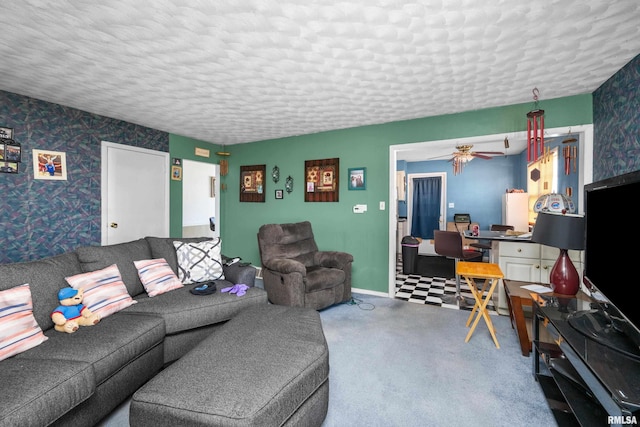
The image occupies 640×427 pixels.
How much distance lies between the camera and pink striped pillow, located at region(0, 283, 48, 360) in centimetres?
145

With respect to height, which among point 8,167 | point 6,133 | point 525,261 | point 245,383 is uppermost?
point 6,133

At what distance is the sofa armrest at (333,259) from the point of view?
3574 mm

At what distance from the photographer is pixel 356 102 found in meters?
3.16

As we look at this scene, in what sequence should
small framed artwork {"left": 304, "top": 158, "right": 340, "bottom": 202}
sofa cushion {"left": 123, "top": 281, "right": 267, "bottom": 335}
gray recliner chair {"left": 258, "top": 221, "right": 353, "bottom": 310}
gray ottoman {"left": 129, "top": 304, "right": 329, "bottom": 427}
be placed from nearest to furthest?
gray ottoman {"left": 129, "top": 304, "right": 329, "bottom": 427} → sofa cushion {"left": 123, "top": 281, "right": 267, "bottom": 335} → gray recliner chair {"left": 258, "top": 221, "right": 353, "bottom": 310} → small framed artwork {"left": 304, "top": 158, "right": 340, "bottom": 202}

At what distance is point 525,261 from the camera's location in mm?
3084

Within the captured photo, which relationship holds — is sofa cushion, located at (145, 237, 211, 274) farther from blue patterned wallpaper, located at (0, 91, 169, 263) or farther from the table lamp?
the table lamp

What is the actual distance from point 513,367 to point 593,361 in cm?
117

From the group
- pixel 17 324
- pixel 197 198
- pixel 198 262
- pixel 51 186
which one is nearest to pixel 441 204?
pixel 197 198

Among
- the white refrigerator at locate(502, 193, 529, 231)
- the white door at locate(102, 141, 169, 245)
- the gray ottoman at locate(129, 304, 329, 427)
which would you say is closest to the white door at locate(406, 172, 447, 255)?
the white refrigerator at locate(502, 193, 529, 231)

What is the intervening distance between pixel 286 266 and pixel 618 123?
3.22 metres

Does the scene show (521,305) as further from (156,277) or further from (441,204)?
(441,204)

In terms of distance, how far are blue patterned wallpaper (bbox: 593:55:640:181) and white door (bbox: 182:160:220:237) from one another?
235 inches

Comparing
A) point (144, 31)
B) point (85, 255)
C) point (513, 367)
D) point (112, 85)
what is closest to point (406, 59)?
point (144, 31)

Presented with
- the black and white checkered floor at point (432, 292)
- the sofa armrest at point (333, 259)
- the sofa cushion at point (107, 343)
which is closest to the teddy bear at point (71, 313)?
the sofa cushion at point (107, 343)
